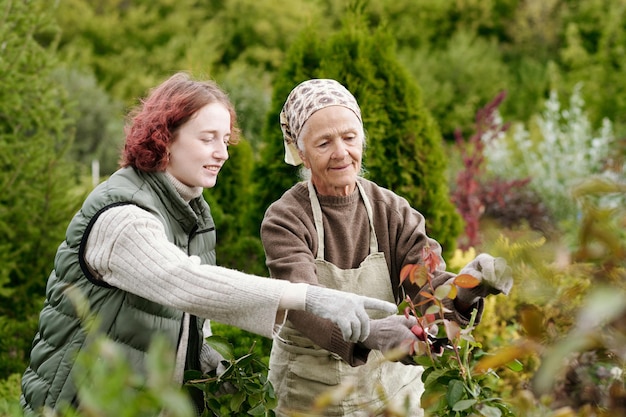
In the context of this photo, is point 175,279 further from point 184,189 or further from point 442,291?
point 442,291

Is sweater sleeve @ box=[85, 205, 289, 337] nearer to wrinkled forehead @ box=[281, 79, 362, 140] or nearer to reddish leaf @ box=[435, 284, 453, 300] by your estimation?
reddish leaf @ box=[435, 284, 453, 300]

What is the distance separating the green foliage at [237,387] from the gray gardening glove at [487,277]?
1.95ft

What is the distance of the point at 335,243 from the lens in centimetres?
243

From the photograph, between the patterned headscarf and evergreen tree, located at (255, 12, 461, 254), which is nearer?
the patterned headscarf

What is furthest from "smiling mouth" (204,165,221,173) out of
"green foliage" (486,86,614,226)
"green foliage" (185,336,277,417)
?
"green foliage" (486,86,614,226)

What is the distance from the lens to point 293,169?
4.03 meters

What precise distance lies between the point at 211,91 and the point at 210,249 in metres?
0.51

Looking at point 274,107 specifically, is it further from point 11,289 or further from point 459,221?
point 11,289

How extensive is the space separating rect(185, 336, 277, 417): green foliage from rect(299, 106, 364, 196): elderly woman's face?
1.96 feet

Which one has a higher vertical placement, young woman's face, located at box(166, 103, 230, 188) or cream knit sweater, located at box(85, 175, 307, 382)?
young woman's face, located at box(166, 103, 230, 188)

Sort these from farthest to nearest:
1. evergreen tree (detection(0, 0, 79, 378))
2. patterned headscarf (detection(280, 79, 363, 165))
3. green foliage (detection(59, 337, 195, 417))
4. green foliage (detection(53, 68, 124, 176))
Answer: green foliage (detection(53, 68, 124, 176)), evergreen tree (detection(0, 0, 79, 378)), patterned headscarf (detection(280, 79, 363, 165)), green foliage (detection(59, 337, 195, 417))

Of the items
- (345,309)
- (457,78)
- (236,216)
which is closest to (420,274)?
(345,309)

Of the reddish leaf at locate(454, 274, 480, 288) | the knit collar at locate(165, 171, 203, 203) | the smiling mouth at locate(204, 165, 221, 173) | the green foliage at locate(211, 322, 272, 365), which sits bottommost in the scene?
the green foliage at locate(211, 322, 272, 365)

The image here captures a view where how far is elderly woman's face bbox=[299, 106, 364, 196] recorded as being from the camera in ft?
7.75
